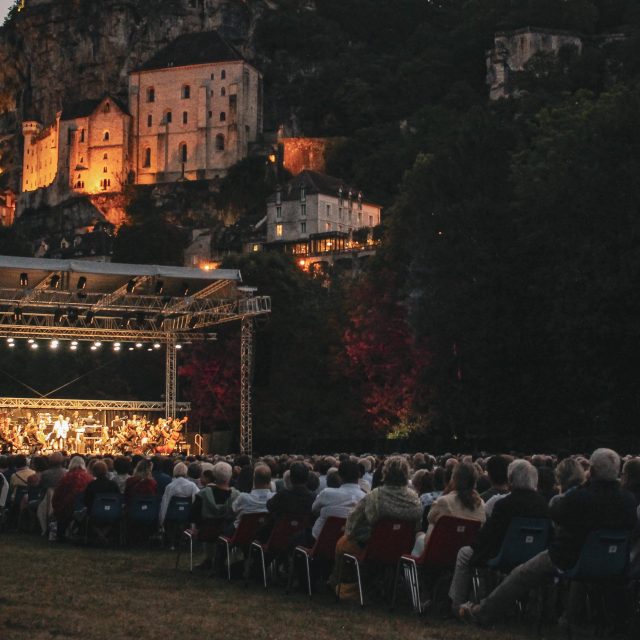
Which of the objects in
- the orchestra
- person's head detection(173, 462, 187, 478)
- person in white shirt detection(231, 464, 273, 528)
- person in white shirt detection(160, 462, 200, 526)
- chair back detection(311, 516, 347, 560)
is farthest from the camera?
the orchestra

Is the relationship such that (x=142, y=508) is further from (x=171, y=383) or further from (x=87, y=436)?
(x=171, y=383)

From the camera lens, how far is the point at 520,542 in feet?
31.6

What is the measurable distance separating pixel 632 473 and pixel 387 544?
6.57 feet

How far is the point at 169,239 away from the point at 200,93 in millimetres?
20115

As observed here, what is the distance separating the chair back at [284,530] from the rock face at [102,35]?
350ft

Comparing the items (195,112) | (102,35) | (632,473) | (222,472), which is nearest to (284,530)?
(222,472)

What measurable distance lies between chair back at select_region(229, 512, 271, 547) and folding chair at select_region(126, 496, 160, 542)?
3.18m

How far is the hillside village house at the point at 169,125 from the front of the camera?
10906 cm

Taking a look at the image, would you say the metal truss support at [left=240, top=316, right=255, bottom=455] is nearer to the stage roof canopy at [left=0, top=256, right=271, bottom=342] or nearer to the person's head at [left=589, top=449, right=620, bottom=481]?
the stage roof canopy at [left=0, top=256, right=271, bottom=342]

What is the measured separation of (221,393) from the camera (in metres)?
48.9

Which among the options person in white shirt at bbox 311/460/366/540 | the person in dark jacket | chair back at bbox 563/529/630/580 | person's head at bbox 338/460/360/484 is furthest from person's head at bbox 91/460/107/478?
chair back at bbox 563/529/630/580

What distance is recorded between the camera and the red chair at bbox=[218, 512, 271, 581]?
12195mm

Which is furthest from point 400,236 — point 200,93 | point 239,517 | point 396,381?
point 200,93

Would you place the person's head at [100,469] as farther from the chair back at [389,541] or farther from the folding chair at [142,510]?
the chair back at [389,541]
